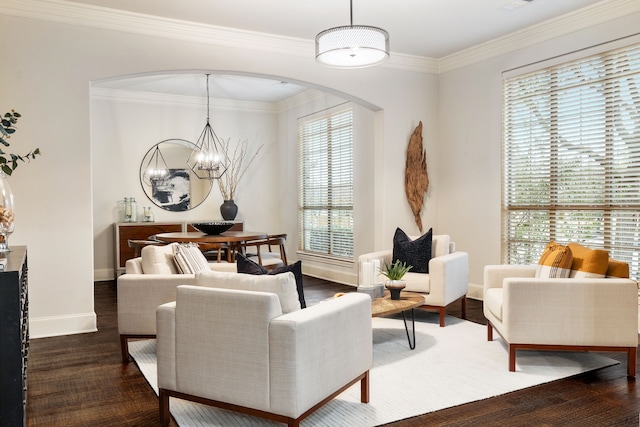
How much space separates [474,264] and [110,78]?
420 centimetres

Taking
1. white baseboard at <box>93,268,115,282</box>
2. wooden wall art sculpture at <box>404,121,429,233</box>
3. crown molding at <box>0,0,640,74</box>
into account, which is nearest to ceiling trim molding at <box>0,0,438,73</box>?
crown molding at <box>0,0,640,74</box>

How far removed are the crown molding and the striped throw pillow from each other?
2.13m

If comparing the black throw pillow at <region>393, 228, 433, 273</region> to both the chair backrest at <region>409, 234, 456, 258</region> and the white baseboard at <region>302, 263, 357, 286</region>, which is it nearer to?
the chair backrest at <region>409, 234, 456, 258</region>

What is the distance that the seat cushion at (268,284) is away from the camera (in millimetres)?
2533

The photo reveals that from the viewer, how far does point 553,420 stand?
267cm

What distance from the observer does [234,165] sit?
332 inches

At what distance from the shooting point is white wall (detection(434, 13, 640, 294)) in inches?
221

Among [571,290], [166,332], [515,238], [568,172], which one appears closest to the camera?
[166,332]

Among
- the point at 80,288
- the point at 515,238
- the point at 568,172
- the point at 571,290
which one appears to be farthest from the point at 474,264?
the point at 80,288

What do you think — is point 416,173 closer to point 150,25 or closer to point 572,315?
point 572,315

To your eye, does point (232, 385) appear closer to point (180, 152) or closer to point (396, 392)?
point (396, 392)

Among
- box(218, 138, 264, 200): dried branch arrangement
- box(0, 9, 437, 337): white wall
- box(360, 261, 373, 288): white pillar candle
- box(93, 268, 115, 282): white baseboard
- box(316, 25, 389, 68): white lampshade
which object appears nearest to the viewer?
box(316, 25, 389, 68): white lampshade

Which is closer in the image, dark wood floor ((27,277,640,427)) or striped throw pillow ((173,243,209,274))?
dark wood floor ((27,277,640,427))

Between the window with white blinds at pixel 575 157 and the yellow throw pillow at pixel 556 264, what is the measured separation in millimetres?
1211
